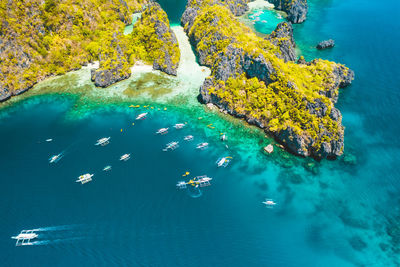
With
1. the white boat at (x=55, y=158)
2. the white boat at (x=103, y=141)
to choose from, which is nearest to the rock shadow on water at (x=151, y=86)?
the white boat at (x=103, y=141)

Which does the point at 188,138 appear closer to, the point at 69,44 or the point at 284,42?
the point at 284,42

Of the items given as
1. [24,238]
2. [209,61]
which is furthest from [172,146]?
[209,61]

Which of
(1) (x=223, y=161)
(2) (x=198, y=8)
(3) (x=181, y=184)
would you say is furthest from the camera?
(2) (x=198, y=8)

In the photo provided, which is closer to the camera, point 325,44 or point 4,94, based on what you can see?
point 4,94

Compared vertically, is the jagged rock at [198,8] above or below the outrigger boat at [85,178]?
above

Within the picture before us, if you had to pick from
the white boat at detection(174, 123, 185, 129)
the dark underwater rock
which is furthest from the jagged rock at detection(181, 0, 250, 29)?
the dark underwater rock

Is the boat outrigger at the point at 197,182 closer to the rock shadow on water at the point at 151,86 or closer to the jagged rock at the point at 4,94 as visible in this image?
the rock shadow on water at the point at 151,86
